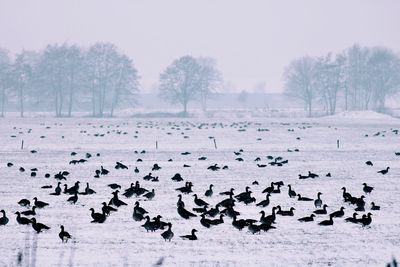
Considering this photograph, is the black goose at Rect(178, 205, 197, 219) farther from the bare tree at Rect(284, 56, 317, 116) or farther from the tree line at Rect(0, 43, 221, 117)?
the bare tree at Rect(284, 56, 317, 116)

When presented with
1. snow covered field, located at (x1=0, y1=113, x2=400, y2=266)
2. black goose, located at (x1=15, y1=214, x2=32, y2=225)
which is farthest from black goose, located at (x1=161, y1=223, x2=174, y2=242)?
black goose, located at (x1=15, y1=214, x2=32, y2=225)

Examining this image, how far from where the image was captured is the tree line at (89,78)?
12500 cm

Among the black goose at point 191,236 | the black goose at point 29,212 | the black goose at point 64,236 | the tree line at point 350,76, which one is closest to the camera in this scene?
the black goose at point 64,236

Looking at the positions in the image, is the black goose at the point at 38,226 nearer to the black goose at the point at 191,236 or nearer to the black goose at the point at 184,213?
the black goose at the point at 191,236

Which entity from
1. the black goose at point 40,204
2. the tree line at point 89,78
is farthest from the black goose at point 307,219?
the tree line at point 89,78

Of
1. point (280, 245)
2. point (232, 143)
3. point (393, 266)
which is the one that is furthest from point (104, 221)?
point (232, 143)

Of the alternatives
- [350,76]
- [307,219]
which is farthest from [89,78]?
[307,219]

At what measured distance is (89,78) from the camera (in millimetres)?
123250

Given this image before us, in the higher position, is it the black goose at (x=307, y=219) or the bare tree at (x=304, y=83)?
the bare tree at (x=304, y=83)

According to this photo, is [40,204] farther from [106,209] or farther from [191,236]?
[191,236]

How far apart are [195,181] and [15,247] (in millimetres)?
14611

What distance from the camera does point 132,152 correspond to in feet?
158

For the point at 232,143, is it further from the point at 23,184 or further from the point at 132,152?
the point at 23,184

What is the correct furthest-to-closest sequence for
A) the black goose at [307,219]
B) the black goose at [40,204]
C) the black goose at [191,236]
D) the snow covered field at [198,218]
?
the black goose at [40,204], the black goose at [307,219], the black goose at [191,236], the snow covered field at [198,218]
